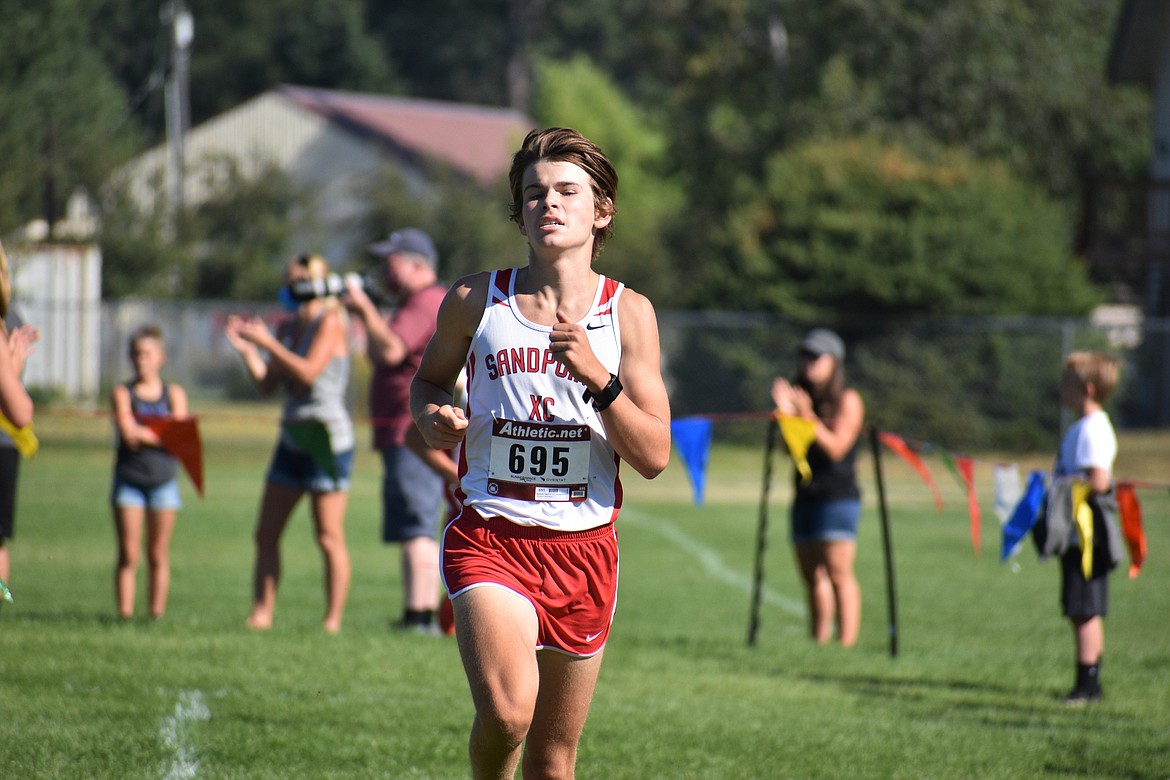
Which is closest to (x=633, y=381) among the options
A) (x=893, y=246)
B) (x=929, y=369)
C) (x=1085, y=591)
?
(x=1085, y=591)

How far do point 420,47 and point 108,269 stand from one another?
116 ft

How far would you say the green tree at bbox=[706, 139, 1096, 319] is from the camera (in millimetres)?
26453

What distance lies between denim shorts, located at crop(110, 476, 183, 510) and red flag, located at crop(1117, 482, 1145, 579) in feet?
17.9

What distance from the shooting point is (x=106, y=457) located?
22250 mm

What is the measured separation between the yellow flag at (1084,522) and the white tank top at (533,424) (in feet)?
12.5

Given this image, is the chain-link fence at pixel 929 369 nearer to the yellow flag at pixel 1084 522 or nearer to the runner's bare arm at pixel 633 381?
the yellow flag at pixel 1084 522

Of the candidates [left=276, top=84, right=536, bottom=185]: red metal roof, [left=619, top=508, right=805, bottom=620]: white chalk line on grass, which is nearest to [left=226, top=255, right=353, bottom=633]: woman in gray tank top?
[left=619, top=508, right=805, bottom=620]: white chalk line on grass

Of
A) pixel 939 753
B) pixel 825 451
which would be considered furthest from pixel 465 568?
pixel 825 451

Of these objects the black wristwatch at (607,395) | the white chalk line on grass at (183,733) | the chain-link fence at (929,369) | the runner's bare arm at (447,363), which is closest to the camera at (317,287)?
the white chalk line on grass at (183,733)

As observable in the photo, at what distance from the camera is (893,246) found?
26.6 metres

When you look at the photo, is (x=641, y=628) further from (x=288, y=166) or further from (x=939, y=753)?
(x=288, y=166)

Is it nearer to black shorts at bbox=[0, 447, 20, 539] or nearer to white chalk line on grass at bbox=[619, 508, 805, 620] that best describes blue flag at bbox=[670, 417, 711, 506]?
white chalk line on grass at bbox=[619, 508, 805, 620]

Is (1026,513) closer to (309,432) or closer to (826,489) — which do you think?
(826,489)

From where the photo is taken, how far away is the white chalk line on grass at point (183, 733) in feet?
17.2
